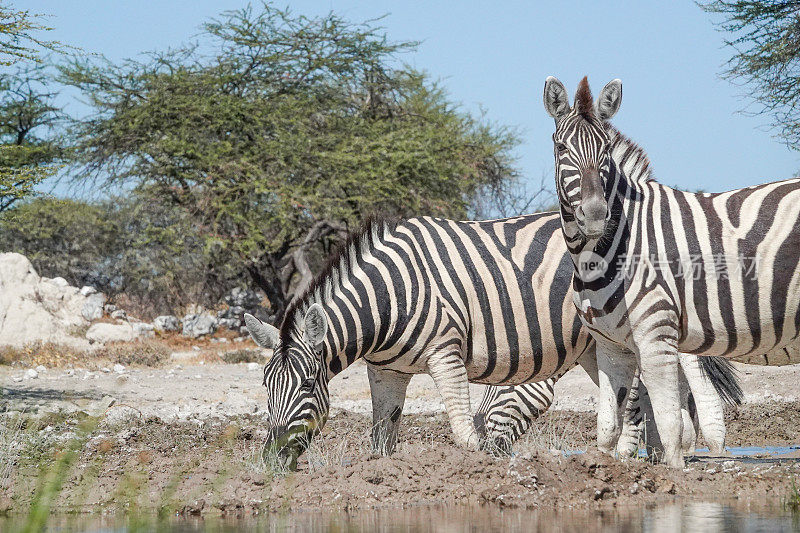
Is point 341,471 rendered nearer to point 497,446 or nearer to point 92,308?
point 497,446

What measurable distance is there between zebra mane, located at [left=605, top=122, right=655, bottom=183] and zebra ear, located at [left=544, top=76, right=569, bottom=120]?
16.4 inches

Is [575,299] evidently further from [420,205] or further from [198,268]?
[198,268]

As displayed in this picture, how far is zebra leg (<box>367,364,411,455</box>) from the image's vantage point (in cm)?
741

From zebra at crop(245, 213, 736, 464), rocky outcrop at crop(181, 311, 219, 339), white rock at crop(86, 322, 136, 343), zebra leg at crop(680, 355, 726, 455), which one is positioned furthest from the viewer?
rocky outcrop at crop(181, 311, 219, 339)

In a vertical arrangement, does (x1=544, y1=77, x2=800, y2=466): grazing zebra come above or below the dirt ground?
above

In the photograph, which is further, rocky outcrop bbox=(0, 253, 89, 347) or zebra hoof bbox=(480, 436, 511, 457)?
rocky outcrop bbox=(0, 253, 89, 347)

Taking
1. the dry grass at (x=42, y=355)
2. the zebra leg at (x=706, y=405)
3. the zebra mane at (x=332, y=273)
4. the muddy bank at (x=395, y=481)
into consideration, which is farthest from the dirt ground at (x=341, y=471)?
the dry grass at (x=42, y=355)

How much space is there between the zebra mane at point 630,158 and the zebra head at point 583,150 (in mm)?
225

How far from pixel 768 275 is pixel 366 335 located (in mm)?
2828

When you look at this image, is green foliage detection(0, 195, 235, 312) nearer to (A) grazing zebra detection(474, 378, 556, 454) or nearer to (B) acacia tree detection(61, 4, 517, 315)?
(B) acacia tree detection(61, 4, 517, 315)

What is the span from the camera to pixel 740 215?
253 inches

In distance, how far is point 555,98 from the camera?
21.6ft

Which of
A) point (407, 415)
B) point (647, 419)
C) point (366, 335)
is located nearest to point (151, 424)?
point (407, 415)

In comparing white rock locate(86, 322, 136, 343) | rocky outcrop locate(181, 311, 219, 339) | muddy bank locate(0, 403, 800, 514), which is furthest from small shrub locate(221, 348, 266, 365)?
muddy bank locate(0, 403, 800, 514)
